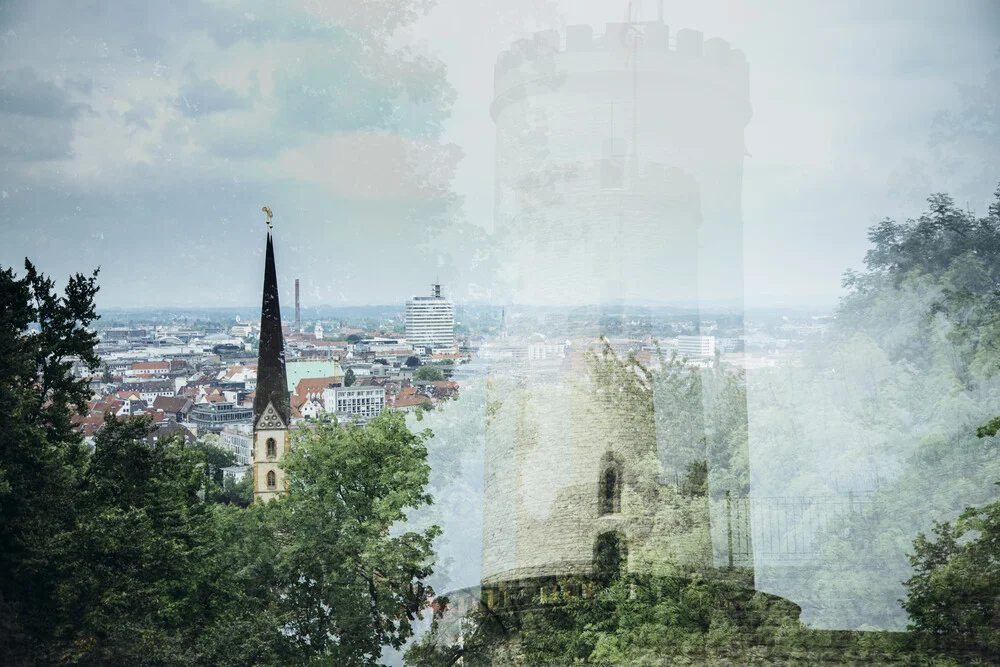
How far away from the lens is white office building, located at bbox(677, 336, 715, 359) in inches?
255

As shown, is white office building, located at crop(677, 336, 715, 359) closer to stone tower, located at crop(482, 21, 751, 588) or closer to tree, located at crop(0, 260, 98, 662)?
stone tower, located at crop(482, 21, 751, 588)

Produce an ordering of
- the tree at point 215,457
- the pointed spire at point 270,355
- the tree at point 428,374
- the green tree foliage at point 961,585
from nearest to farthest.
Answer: the green tree foliage at point 961,585 < the tree at point 215,457 < the pointed spire at point 270,355 < the tree at point 428,374

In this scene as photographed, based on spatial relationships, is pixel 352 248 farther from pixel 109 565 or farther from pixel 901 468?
pixel 901 468

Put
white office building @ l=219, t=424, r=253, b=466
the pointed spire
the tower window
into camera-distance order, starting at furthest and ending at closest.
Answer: the pointed spire < white office building @ l=219, t=424, r=253, b=466 < the tower window

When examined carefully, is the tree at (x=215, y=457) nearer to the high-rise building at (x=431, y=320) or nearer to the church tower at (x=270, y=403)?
the church tower at (x=270, y=403)

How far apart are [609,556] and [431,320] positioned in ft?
7.03

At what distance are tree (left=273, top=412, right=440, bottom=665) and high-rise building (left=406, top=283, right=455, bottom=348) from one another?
2.22 feet

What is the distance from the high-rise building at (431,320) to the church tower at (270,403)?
96cm

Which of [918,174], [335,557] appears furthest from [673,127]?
[335,557]

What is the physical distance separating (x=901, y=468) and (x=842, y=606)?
1028mm

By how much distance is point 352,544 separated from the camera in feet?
20.4

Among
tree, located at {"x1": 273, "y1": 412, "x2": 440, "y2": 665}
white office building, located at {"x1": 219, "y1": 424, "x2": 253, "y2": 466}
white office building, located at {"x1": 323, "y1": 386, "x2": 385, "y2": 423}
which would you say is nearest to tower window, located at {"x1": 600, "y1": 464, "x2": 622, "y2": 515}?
tree, located at {"x1": 273, "y1": 412, "x2": 440, "y2": 665}

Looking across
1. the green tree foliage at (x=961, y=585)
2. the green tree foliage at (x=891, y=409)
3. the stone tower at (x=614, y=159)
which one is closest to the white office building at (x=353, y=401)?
the stone tower at (x=614, y=159)

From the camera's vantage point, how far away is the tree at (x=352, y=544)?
6078 mm
